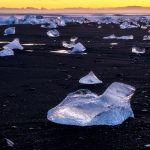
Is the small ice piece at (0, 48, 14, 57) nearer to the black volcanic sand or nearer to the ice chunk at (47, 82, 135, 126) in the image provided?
the black volcanic sand

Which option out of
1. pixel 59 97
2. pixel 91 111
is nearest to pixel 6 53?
pixel 59 97

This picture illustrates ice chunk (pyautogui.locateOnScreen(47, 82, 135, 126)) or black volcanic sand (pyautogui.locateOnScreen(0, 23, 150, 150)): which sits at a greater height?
ice chunk (pyautogui.locateOnScreen(47, 82, 135, 126))

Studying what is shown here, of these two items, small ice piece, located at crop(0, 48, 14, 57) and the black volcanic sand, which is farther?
small ice piece, located at crop(0, 48, 14, 57)

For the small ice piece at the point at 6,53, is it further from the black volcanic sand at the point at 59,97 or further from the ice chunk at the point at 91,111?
the ice chunk at the point at 91,111

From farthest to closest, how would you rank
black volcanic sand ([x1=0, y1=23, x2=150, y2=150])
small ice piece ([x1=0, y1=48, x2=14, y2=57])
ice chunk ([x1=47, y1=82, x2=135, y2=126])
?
small ice piece ([x1=0, y1=48, x2=14, y2=57]) < ice chunk ([x1=47, y1=82, x2=135, y2=126]) < black volcanic sand ([x1=0, y1=23, x2=150, y2=150])

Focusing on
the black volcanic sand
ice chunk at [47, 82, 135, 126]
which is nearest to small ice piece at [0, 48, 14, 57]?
the black volcanic sand

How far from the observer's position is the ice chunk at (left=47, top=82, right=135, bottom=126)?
521cm

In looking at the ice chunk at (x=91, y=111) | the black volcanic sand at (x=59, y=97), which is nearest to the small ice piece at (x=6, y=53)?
the black volcanic sand at (x=59, y=97)

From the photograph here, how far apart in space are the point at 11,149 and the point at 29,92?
3.02 metres

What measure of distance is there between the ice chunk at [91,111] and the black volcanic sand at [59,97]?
0.26 feet

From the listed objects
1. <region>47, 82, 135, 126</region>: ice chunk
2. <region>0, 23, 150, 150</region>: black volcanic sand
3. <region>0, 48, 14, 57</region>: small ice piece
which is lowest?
<region>0, 48, 14, 57</region>: small ice piece

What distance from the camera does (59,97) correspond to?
6926mm

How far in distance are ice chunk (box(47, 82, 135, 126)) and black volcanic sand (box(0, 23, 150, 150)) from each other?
3.1 inches

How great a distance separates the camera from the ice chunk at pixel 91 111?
521cm
